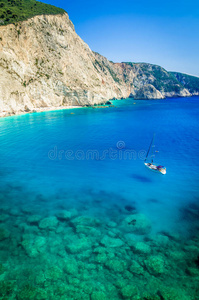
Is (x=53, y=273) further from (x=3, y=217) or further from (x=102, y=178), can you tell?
(x=102, y=178)

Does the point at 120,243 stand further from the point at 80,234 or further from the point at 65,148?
the point at 65,148

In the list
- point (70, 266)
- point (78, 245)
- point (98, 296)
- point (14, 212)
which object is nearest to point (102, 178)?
point (14, 212)

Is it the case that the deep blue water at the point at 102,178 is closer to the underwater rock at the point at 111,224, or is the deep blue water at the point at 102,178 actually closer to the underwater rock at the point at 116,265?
the underwater rock at the point at 111,224

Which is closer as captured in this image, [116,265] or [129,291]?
[129,291]

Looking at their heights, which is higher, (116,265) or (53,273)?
(116,265)

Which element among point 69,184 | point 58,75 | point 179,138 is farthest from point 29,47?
point 69,184

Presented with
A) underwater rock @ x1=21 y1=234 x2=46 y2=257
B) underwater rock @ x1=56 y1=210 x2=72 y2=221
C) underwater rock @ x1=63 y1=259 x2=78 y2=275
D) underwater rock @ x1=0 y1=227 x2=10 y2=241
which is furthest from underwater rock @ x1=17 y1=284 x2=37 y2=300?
underwater rock @ x1=56 y1=210 x2=72 y2=221
